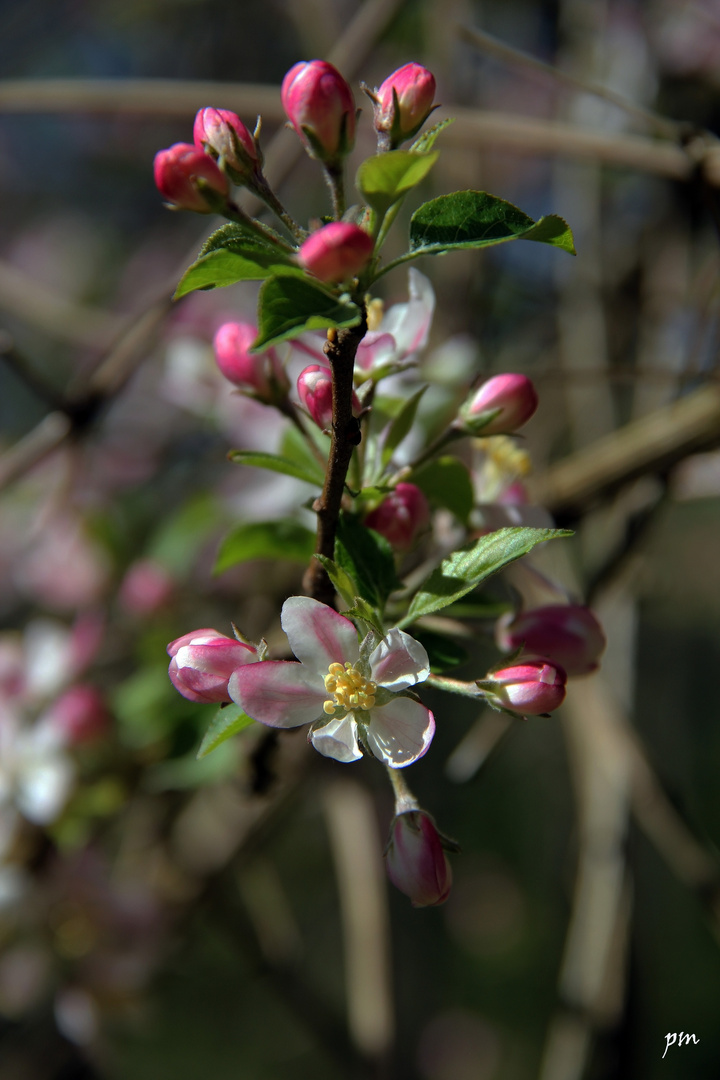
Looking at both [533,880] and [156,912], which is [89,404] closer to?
[156,912]

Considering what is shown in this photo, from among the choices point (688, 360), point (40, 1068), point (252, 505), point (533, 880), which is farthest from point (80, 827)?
point (533, 880)

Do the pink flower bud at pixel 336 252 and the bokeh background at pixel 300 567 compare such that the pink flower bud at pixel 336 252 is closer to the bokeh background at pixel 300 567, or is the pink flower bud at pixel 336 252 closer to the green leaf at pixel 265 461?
the green leaf at pixel 265 461

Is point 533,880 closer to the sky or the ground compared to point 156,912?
closer to the ground

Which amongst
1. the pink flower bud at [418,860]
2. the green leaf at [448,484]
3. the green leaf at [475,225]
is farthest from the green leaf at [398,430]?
the pink flower bud at [418,860]

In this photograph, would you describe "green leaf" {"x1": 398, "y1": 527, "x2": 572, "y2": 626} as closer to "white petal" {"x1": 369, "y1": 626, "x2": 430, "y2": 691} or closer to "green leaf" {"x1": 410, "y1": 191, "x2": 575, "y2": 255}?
"white petal" {"x1": 369, "y1": 626, "x2": 430, "y2": 691}

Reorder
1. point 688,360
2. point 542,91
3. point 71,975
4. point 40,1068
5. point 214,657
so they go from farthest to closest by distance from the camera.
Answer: point 542,91
point 40,1068
point 71,975
point 688,360
point 214,657

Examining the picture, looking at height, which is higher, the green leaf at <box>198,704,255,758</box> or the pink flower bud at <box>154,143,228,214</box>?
the pink flower bud at <box>154,143,228,214</box>

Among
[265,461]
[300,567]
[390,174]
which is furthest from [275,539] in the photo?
[300,567]

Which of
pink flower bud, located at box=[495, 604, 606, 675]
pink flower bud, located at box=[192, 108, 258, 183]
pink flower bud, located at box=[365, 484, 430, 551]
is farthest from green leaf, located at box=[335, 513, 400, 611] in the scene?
pink flower bud, located at box=[192, 108, 258, 183]
